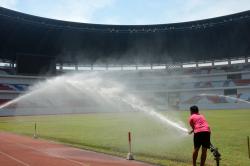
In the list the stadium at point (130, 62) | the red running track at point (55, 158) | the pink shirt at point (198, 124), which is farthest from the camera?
the stadium at point (130, 62)

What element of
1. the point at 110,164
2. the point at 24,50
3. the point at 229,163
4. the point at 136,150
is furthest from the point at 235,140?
the point at 24,50

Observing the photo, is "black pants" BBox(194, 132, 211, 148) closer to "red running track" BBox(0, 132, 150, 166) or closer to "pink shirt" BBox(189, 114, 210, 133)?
"pink shirt" BBox(189, 114, 210, 133)

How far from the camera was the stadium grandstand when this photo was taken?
79500mm

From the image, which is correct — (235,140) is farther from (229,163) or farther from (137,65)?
(137,65)

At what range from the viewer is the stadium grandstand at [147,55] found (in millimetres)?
79500

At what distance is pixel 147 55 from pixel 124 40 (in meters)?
9.80

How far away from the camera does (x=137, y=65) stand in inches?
4035

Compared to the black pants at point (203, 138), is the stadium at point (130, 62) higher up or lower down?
higher up

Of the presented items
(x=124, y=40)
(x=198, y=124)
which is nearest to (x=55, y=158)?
(x=198, y=124)

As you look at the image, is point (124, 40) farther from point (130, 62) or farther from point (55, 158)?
point (55, 158)

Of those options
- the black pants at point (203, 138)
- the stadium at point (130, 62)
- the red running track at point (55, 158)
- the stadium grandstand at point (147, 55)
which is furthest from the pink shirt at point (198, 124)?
the stadium grandstand at point (147, 55)

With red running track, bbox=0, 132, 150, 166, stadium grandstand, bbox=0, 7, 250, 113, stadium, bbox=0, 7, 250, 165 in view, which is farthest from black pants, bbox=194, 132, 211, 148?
stadium grandstand, bbox=0, 7, 250, 113

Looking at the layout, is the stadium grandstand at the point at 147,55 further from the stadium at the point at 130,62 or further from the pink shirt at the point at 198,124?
the pink shirt at the point at 198,124

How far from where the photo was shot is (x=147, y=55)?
98.3 metres
